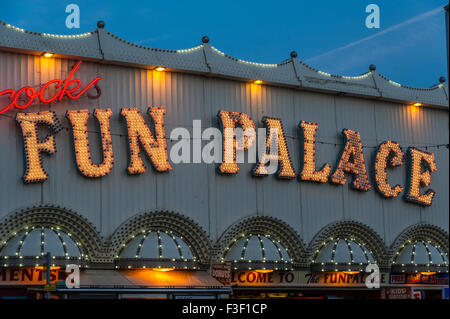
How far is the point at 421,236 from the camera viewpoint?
35.4 m

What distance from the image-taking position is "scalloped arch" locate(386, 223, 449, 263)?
112ft

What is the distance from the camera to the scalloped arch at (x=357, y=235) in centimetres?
3216

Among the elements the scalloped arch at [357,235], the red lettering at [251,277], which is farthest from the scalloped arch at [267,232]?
the red lettering at [251,277]

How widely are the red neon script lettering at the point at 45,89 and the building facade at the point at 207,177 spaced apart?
0.07 meters

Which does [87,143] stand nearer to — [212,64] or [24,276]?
[24,276]

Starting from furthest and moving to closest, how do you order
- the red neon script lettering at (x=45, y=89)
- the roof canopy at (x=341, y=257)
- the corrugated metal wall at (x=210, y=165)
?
→ the roof canopy at (x=341, y=257) → the corrugated metal wall at (x=210, y=165) → the red neon script lettering at (x=45, y=89)

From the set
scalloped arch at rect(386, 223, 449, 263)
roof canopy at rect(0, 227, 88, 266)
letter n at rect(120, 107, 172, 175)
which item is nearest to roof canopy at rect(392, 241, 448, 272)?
scalloped arch at rect(386, 223, 449, 263)

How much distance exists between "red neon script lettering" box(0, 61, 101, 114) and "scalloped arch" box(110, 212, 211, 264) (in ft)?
16.2

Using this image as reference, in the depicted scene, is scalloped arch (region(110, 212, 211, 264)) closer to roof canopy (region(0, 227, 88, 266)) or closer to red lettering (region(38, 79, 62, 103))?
roof canopy (region(0, 227, 88, 266))

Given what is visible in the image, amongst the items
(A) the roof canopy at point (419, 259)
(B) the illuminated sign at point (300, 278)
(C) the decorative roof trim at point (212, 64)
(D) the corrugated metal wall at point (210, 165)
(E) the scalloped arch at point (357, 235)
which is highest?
(C) the decorative roof trim at point (212, 64)

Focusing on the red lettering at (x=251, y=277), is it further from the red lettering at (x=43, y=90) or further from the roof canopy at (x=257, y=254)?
the red lettering at (x=43, y=90)

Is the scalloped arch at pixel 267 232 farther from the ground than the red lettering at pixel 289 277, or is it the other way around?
the scalloped arch at pixel 267 232

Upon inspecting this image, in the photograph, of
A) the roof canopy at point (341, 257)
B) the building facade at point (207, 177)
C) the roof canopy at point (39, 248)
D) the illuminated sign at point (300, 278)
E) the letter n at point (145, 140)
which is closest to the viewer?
the roof canopy at point (39, 248)

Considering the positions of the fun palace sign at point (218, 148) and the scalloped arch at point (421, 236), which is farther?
the scalloped arch at point (421, 236)
